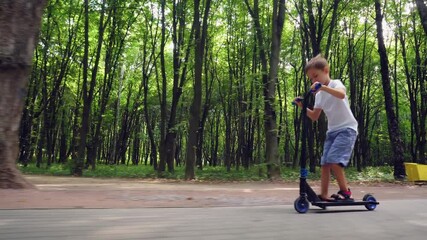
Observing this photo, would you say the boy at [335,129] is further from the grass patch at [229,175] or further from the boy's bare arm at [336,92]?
the grass patch at [229,175]

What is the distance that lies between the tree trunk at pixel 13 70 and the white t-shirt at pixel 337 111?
4.65m

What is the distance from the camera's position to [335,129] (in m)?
4.45

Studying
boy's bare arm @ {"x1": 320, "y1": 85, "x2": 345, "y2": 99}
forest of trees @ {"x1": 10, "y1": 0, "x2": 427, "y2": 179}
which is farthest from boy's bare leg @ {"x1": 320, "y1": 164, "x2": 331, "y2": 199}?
forest of trees @ {"x1": 10, "y1": 0, "x2": 427, "y2": 179}

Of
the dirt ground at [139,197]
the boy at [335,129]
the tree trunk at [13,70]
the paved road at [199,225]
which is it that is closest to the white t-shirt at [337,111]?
the boy at [335,129]

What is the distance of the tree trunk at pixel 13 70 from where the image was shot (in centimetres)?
589

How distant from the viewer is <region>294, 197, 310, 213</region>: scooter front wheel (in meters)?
4.01

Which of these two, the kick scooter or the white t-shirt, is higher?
the white t-shirt

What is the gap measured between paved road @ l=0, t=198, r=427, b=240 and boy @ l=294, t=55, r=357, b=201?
57 centimetres

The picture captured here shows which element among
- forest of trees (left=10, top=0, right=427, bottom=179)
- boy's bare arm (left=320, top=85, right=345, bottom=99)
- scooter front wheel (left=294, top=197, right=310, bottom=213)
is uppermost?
forest of trees (left=10, top=0, right=427, bottom=179)

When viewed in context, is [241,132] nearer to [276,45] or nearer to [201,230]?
[276,45]

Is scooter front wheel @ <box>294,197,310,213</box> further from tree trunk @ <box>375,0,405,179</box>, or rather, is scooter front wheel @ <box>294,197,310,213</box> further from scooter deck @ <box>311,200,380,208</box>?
tree trunk @ <box>375,0,405,179</box>

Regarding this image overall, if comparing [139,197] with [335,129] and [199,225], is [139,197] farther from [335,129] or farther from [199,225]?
[335,129]

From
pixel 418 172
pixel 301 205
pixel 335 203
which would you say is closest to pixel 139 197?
pixel 301 205

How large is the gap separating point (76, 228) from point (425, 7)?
50.5 feet
